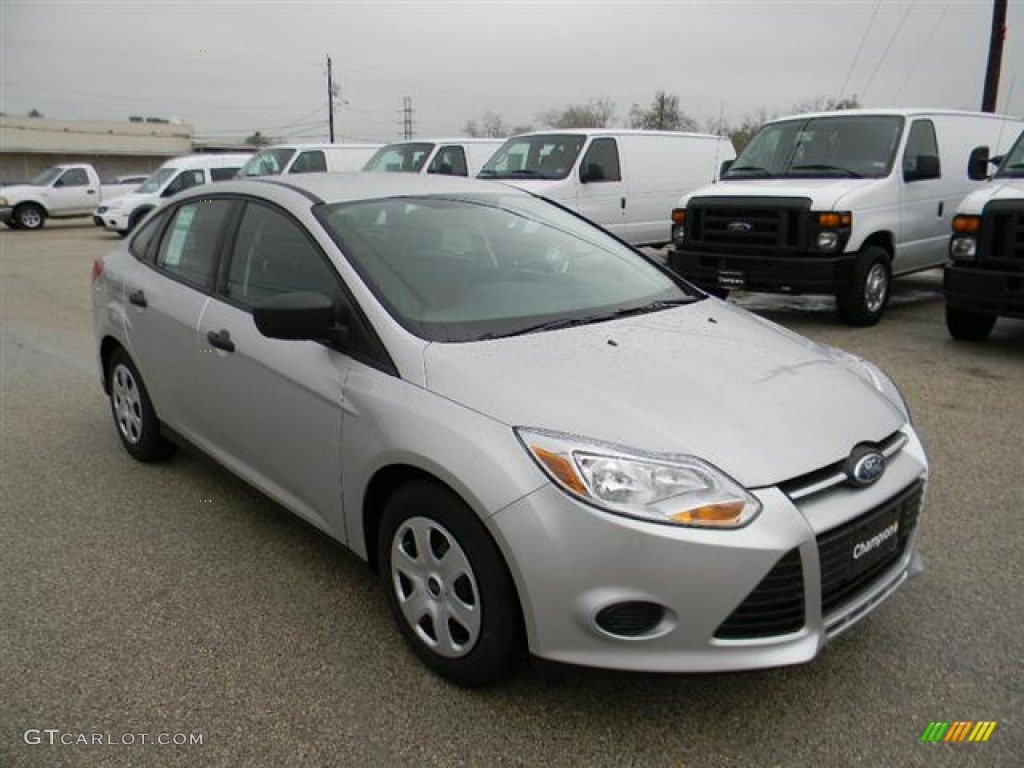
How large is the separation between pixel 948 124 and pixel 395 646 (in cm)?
916

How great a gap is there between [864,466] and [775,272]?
601cm

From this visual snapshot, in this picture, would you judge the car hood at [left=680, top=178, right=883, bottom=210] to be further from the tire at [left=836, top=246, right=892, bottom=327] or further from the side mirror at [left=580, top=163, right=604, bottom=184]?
the side mirror at [left=580, top=163, right=604, bottom=184]

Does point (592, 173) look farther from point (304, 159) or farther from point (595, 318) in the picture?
point (595, 318)

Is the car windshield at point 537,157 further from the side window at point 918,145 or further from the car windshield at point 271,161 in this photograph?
the car windshield at point 271,161

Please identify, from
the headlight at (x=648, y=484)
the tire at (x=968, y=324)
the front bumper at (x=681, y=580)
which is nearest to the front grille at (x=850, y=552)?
the front bumper at (x=681, y=580)

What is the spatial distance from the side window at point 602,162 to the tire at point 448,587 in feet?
31.3

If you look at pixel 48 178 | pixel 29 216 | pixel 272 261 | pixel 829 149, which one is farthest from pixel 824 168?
pixel 48 178

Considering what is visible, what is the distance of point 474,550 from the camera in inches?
96.6

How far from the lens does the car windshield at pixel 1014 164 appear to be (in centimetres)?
742

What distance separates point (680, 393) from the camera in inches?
102

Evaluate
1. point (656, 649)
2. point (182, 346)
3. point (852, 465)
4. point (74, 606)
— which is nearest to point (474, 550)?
point (656, 649)

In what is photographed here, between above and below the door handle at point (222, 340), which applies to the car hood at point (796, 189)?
above

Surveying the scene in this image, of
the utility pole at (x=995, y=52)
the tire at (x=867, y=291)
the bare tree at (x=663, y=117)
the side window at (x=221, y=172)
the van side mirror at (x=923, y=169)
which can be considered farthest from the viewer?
the bare tree at (x=663, y=117)

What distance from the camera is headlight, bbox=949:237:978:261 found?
22.8 feet
